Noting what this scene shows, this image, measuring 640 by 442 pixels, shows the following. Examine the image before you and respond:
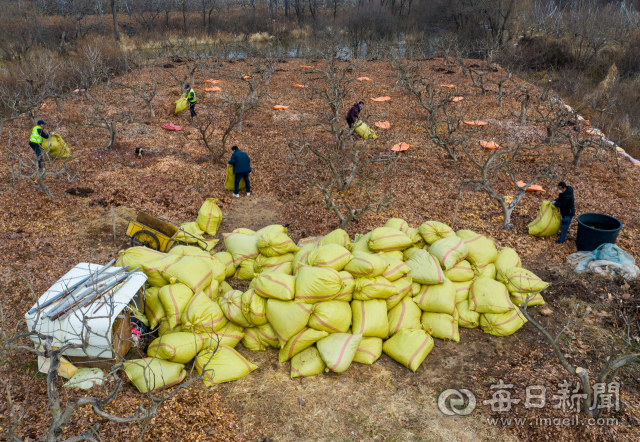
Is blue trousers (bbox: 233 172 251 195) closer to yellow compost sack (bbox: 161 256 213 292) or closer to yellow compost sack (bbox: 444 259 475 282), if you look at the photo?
yellow compost sack (bbox: 161 256 213 292)

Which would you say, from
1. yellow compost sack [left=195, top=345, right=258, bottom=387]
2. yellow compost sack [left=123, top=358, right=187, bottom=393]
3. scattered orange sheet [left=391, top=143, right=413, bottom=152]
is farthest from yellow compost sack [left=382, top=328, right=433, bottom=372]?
scattered orange sheet [left=391, top=143, right=413, bottom=152]

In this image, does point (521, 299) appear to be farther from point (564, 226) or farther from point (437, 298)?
point (564, 226)

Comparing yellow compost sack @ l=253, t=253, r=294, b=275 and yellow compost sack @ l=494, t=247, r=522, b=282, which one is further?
yellow compost sack @ l=253, t=253, r=294, b=275

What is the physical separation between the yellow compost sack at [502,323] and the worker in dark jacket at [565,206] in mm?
2474

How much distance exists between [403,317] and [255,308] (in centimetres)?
168

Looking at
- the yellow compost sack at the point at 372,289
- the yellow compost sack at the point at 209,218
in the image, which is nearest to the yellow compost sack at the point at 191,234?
the yellow compost sack at the point at 209,218

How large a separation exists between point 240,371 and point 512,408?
2669 mm

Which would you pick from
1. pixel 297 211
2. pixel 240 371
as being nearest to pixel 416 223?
pixel 297 211

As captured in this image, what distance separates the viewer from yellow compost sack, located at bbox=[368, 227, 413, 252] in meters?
5.44

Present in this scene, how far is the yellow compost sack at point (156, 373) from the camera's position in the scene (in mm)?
4012

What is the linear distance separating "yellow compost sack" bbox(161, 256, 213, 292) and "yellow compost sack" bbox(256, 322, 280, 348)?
2.94 ft

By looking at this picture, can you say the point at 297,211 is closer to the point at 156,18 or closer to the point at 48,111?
the point at 48,111

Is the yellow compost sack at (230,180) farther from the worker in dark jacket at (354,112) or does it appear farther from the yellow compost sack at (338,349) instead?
the yellow compost sack at (338,349)

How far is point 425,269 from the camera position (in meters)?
4.96
